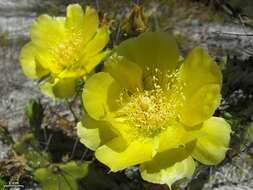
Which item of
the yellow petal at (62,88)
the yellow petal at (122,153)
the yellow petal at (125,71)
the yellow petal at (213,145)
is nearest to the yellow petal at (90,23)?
the yellow petal at (62,88)

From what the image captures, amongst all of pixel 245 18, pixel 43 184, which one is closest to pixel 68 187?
pixel 43 184

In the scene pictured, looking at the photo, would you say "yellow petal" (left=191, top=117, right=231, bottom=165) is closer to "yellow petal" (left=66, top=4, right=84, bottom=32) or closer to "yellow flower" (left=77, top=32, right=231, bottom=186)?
"yellow flower" (left=77, top=32, right=231, bottom=186)

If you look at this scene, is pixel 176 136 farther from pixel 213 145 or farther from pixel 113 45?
pixel 113 45

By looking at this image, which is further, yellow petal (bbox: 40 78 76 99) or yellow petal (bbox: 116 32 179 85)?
yellow petal (bbox: 40 78 76 99)

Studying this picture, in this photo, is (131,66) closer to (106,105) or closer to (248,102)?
(106,105)

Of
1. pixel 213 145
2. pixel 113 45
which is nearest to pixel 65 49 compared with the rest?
pixel 113 45

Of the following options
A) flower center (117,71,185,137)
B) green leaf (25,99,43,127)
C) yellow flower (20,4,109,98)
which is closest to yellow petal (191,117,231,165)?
flower center (117,71,185,137)

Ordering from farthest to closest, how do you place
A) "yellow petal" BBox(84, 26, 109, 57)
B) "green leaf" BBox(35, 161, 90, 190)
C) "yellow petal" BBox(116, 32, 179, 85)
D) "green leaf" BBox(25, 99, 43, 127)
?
"green leaf" BBox(25, 99, 43, 127) < "green leaf" BBox(35, 161, 90, 190) < "yellow petal" BBox(84, 26, 109, 57) < "yellow petal" BBox(116, 32, 179, 85)

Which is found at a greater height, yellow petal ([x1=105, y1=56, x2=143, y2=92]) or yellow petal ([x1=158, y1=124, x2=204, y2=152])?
yellow petal ([x1=105, y1=56, x2=143, y2=92])
